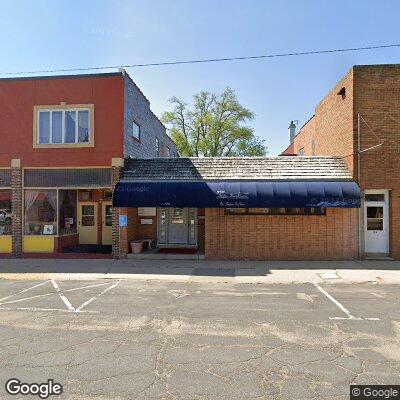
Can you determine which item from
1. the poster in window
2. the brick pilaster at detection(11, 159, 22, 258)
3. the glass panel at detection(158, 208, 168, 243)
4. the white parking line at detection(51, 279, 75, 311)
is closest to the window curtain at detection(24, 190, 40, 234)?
the brick pilaster at detection(11, 159, 22, 258)

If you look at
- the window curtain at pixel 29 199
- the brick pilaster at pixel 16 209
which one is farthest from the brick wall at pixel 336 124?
the brick pilaster at pixel 16 209

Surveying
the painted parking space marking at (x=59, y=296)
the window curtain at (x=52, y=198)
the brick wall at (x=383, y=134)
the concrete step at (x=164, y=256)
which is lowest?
the painted parking space marking at (x=59, y=296)

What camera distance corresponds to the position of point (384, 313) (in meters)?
7.37

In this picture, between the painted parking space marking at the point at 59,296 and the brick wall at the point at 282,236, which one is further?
the brick wall at the point at 282,236

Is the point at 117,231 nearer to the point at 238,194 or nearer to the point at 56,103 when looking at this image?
the point at 238,194

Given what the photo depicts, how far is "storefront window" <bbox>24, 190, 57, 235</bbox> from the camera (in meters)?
15.2

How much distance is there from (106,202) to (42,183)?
3.42 meters

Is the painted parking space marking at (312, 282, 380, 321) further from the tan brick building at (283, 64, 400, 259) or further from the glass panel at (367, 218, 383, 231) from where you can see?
the glass panel at (367, 218, 383, 231)

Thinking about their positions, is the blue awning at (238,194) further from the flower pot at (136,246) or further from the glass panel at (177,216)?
the glass panel at (177,216)

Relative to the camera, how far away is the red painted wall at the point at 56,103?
14.6 metres

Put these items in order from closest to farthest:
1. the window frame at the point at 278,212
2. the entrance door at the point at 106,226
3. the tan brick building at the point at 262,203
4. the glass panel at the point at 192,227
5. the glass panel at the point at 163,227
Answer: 1. the tan brick building at the point at 262,203
2. the window frame at the point at 278,212
3. the glass panel at the point at 192,227
4. the glass panel at the point at 163,227
5. the entrance door at the point at 106,226

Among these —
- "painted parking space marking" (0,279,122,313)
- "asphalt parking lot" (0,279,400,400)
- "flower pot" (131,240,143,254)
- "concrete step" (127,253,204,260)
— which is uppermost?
"flower pot" (131,240,143,254)

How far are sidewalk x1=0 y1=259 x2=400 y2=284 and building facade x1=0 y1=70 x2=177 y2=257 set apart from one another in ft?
5.44

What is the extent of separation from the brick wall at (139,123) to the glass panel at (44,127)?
338 cm
